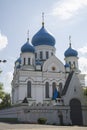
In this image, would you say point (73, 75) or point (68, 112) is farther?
point (73, 75)

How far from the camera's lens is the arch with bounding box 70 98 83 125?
34.2 meters

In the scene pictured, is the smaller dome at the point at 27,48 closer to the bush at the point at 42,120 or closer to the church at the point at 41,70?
the church at the point at 41,70

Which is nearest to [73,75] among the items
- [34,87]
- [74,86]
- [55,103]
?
[74,86]

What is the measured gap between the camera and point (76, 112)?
3497 cm

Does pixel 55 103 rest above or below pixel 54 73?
below

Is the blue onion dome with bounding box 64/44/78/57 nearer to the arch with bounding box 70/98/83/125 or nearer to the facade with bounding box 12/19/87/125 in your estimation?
the facade with bounding box 12/19/87/125

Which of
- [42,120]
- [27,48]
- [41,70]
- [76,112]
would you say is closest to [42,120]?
[42,120]

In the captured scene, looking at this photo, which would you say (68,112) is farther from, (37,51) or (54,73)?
(37,51)

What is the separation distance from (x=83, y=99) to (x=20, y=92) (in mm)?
13868

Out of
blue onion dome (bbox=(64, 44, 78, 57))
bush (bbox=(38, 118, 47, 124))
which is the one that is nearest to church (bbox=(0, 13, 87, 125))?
blue onion dome (bbox=(64, 44, 78, 57))

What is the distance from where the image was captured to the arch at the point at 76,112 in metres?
34.2

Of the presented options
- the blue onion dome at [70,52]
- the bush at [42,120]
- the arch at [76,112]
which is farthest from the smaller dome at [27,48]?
the bush at [42,120]

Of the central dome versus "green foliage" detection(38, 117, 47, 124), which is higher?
the central dome

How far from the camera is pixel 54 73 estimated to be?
160 feet
